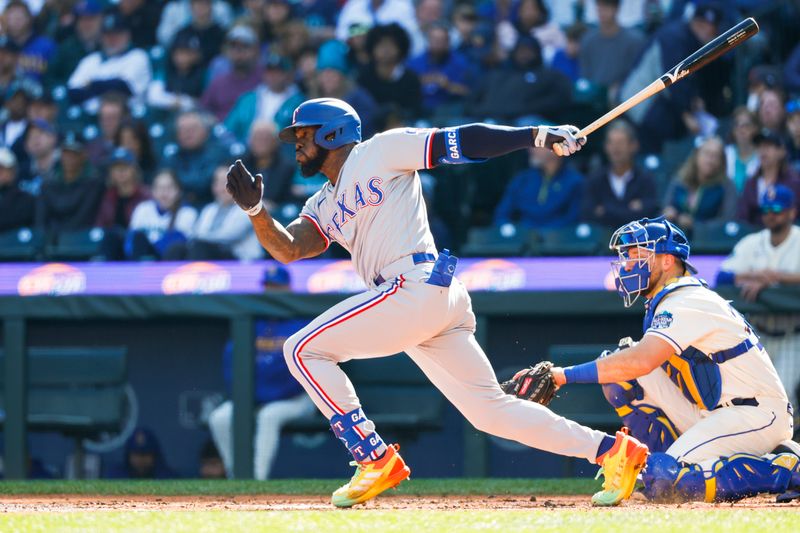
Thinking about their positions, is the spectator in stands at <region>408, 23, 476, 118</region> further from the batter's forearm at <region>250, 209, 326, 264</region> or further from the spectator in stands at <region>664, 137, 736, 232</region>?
the batter's forearm at <region>250, 209, 326, 264</region>

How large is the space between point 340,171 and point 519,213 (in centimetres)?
391

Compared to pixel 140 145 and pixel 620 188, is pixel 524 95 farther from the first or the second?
pixel 140 145

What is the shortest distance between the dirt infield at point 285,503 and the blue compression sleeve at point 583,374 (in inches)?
18.4

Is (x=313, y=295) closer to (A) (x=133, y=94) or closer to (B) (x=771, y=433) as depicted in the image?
(B) (x=771, y=433)

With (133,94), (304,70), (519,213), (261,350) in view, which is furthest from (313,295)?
(133,94)

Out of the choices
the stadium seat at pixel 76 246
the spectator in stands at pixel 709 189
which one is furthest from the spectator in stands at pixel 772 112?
the stadium seat at pixel 76 246

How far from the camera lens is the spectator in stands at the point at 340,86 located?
945 centimetres

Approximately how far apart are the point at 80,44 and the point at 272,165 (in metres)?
4.09

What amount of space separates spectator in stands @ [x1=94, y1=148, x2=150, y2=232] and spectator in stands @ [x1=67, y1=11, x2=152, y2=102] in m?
2.09

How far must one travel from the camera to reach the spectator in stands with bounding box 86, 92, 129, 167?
34.6ft

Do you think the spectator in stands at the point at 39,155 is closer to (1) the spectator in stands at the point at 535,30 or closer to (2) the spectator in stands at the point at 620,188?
(1) the spectator in stands at the point at 535,30

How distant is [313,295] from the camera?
23.7 ft

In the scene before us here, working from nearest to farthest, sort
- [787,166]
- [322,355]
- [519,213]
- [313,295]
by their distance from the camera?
[322,355] < [313,295] < [787,166] < [519,213]

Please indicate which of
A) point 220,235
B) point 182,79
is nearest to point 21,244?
point 220,235
